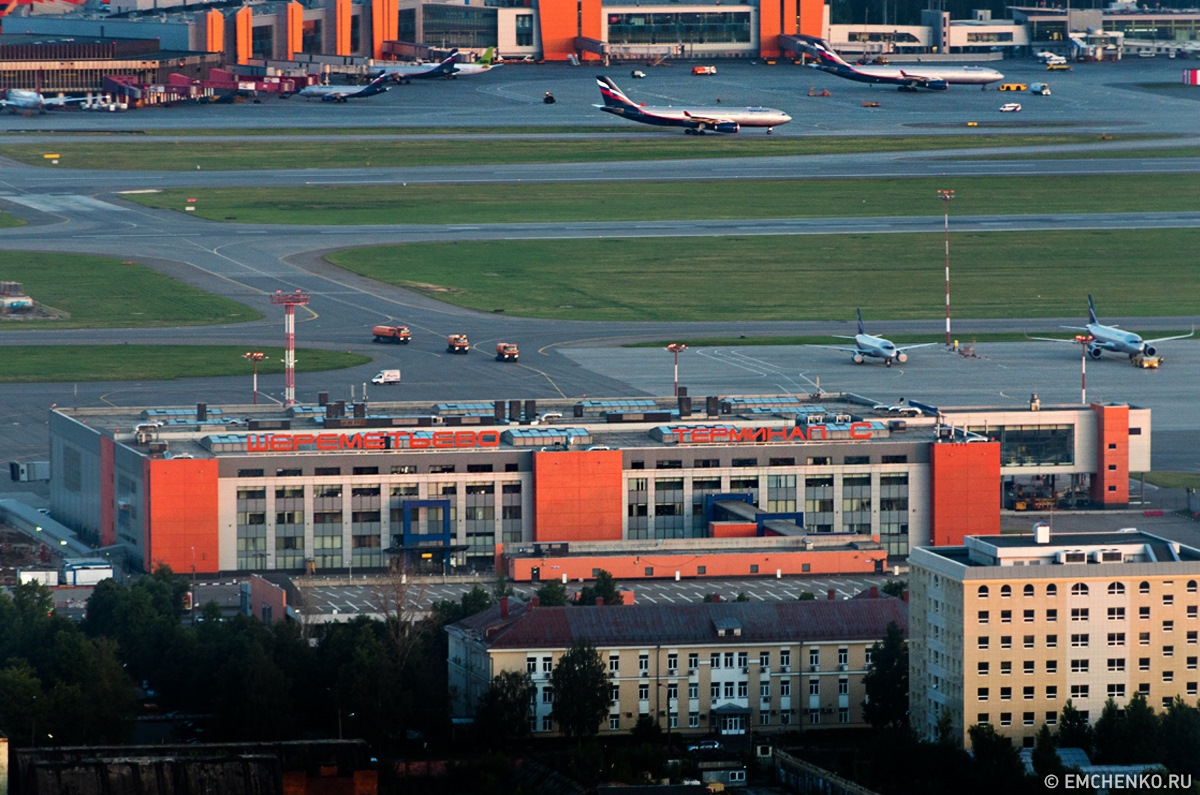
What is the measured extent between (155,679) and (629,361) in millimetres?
75812

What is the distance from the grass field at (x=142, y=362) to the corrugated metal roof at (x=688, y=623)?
219ft

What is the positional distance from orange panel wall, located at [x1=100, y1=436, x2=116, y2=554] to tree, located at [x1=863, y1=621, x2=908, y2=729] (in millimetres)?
46134

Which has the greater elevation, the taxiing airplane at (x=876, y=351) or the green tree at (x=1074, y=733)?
the taxiing airplane at (x=876, y=351)

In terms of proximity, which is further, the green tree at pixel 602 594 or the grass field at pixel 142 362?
the grass field at pixel 142 362

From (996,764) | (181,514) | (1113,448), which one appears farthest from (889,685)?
(1113,448)

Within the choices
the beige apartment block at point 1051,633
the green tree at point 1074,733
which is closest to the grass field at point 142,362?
the beige apartment block at point 1051,633

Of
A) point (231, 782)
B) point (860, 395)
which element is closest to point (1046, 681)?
point (231, 782)

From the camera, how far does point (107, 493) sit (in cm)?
11406

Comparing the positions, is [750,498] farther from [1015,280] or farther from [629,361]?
[1015,280]

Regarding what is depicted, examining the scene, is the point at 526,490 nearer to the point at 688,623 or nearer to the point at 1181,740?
the point at 688,623

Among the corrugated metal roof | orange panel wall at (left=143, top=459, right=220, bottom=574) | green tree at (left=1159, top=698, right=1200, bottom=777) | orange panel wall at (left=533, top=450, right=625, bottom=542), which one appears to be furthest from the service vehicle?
green tree at (left=1159, top=698, right=1200, bottom=777)

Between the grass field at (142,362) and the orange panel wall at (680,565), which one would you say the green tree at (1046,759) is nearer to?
the orange panel wall at (680,565)

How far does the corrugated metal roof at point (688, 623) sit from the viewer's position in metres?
83.9

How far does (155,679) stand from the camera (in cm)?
8694
